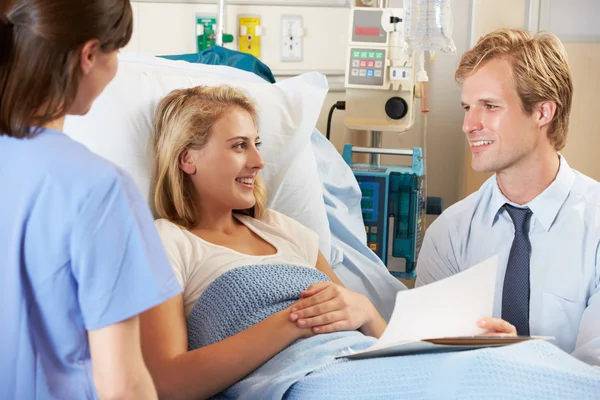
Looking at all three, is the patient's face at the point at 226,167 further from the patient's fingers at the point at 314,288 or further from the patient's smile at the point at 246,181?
the patient's fingers at the point at 314,288

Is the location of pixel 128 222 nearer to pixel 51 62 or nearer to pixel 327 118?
pixel 51 62

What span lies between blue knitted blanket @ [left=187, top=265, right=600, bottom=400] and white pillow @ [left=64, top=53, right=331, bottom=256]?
409 millimetres

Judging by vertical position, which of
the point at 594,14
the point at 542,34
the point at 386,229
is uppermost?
the point at 594,14

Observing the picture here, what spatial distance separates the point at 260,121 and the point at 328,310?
0.74 metres

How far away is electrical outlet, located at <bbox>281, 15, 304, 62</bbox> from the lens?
3.34 metres

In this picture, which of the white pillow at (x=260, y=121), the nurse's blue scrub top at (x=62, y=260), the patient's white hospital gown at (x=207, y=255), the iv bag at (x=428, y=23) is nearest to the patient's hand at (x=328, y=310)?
the patient's white hospital gown at (x=207, y=255)

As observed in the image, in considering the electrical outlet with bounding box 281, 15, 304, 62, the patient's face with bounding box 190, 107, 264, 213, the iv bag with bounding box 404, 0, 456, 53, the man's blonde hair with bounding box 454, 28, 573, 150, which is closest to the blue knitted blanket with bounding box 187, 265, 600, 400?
the patient's face with bounding box 190, 107, 264, 213

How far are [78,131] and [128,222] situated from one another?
0.93 meters

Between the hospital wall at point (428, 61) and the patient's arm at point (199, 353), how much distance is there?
2057mm

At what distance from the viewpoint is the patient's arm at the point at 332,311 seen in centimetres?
154

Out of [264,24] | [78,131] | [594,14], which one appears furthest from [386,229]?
[594,14]

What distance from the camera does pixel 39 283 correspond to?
0.96 meters

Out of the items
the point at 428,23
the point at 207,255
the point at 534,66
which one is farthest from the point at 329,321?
the point at 428,23

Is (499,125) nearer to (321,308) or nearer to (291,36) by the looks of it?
(321,308)
